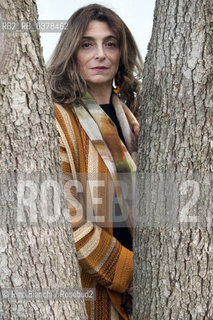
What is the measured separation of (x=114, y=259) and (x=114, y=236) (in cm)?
18

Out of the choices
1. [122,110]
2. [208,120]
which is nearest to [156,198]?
[208,120]

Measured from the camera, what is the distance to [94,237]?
1.91 m

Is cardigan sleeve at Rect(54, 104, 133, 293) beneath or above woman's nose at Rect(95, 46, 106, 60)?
beneath

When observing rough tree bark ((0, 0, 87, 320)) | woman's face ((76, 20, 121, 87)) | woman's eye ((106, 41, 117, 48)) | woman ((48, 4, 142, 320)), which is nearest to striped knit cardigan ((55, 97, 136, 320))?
woman ((48, 4, 142, 320))

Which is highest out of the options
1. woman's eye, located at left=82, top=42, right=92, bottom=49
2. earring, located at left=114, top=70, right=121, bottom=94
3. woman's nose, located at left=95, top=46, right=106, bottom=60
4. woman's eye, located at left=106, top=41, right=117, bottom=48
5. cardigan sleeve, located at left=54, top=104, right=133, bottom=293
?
woman's eye, located at left=106, top=41, right=117, bottom=48

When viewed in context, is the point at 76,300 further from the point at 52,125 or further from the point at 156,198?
the point at 52,125

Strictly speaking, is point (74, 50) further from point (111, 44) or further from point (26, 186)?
point (26, 186)

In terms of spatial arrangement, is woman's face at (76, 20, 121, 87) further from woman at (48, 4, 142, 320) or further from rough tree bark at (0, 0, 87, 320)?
rough tree bark at (0, 0, 87, 320)

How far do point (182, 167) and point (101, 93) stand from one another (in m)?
0.96

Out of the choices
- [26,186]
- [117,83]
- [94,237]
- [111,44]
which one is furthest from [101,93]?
[26,186]

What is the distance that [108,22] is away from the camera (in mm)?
2199

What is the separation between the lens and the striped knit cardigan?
1.91 metres

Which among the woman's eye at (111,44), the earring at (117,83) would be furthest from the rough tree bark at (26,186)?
the earring at (117,83)

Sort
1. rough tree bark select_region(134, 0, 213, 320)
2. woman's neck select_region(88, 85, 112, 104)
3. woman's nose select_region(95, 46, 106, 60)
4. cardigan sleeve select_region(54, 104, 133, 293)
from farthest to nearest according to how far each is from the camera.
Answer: woman's neck select_region(88, 85, 112, 104), woman's nose select_region(95, 46, 106, 60), cardigan sleeve select_region(54, 104, 133, 293), rough tree bark select_region(134, 0, 213, 320)
